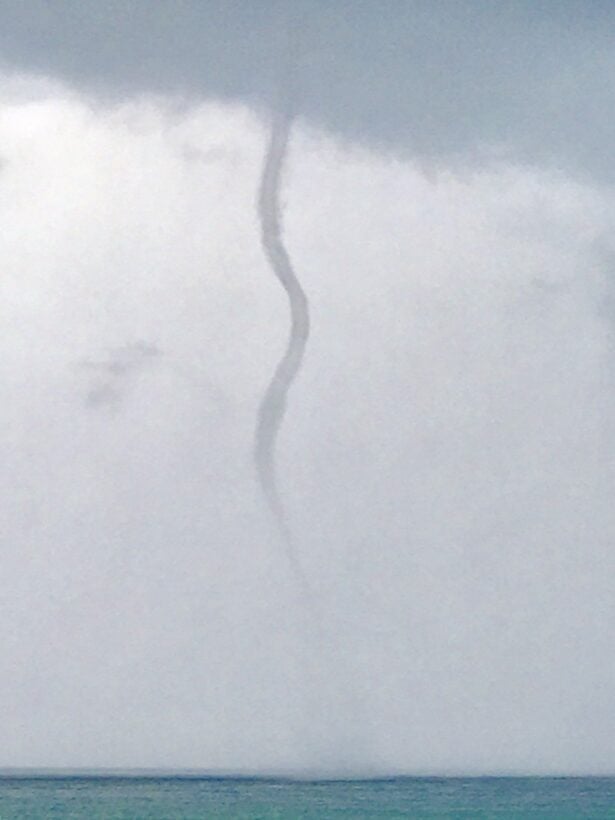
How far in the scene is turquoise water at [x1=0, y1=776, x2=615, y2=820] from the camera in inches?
679

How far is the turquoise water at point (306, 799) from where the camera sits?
17234 mm

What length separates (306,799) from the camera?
62.5 ft

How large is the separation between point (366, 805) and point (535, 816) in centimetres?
313

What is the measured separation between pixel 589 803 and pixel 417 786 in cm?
363

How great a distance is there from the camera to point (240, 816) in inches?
670

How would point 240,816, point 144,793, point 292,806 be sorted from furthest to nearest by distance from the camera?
1. point 144,793
2. point 292,806
3. point 240,816

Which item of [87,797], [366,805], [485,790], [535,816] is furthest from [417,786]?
[87,797]

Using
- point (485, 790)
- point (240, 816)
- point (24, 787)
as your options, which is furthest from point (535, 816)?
point (24, 787)

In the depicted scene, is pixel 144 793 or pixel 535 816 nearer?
pixel 535 816

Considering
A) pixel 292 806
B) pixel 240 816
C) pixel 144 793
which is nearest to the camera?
pixel 240 816

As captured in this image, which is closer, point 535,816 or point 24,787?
point 535,816

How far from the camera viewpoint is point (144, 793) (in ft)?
64.6

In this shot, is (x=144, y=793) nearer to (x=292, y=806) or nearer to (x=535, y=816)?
(x=292, y=806)

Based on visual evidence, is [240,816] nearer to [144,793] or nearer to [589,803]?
[144,793]
